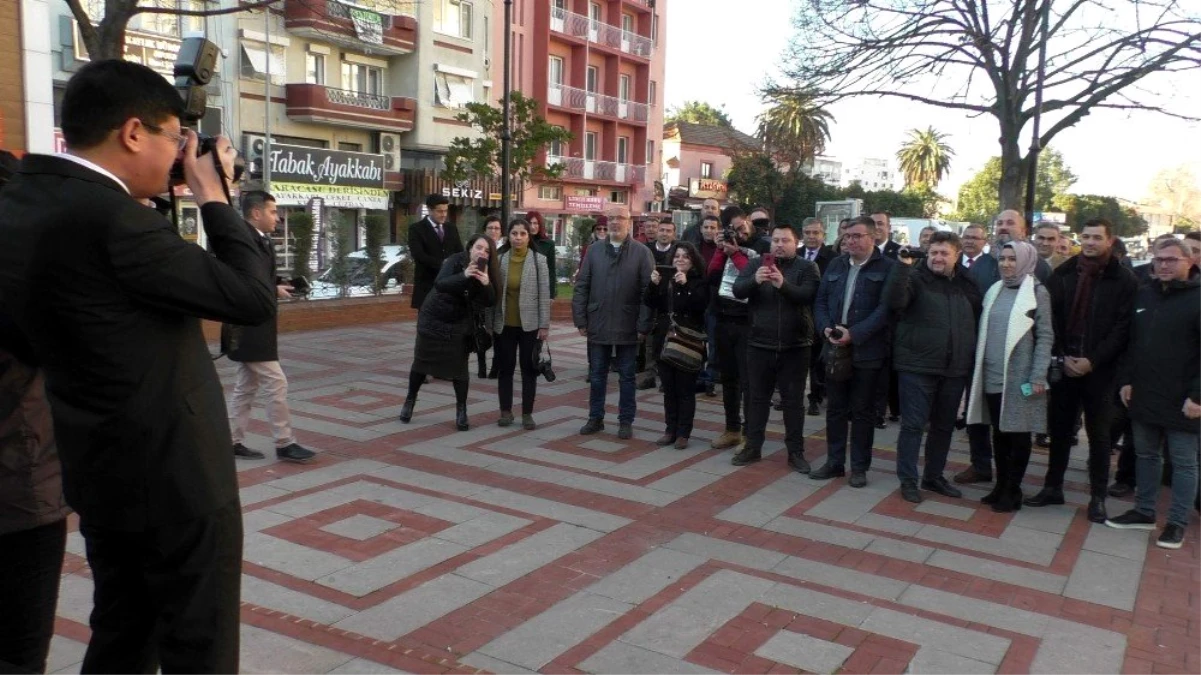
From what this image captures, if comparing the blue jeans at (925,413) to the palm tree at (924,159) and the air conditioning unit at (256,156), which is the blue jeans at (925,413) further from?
the palm tree at (924,159)

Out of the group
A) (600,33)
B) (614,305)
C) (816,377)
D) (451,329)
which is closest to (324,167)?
(451,329)

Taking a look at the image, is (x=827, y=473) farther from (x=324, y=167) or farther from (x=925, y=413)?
(x=324, y=167)

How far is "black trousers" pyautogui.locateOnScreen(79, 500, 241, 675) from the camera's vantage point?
2.34 meters

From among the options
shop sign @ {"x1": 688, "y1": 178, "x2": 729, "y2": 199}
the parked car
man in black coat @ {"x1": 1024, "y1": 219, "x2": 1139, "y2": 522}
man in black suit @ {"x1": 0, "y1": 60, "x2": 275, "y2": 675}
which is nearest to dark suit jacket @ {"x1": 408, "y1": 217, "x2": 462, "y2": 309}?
the parked car

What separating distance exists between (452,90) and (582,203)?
11595 millimetres

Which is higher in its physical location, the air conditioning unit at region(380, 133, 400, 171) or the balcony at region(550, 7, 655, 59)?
the balcony at region(550, 7, 655, 59)

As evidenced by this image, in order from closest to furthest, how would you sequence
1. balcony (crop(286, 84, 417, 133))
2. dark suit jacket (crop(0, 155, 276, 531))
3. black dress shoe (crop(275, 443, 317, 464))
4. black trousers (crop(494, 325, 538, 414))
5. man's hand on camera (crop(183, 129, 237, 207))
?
dark suit jacket (crop(0, 155, 276, 531)) → man's hand on camera (crop(183, 129, 237, 207)) → black dress shoe (crop(275, 443, 317, 464)) → black trousers (crop(494, 325, 538, 414)) → balcony (crop(286, 84, 417, 133))

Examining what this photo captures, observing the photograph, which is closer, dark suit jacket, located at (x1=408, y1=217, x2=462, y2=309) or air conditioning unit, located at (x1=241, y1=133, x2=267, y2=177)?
dark suit jacket, located at (x1=408, y1=217, x2=462, y2=309)

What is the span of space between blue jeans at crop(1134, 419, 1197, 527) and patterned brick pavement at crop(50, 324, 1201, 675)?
0.25 metres

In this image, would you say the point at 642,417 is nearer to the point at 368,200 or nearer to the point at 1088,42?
the point at 1088,42

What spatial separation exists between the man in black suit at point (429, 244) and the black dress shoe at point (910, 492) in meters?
5.95

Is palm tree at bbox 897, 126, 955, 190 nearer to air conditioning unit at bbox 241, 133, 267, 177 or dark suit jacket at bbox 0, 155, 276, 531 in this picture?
air conditioning unit at bbox 241, 133, 267, 177

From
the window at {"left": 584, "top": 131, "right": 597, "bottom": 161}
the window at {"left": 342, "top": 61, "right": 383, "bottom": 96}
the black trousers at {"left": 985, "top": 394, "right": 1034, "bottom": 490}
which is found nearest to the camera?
the black trousers at {"left": 985, "top": 394, "right": 1034, "bottom": 490}

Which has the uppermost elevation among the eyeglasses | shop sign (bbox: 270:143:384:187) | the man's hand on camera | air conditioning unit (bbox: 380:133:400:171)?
air conditioning unit (bbox: 380:133:400:171)
